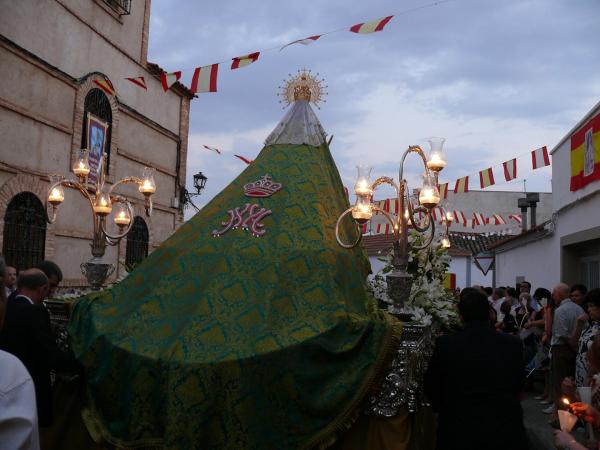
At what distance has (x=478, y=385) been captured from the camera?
316 centimetres

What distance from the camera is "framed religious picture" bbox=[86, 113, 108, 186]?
11.3 meters

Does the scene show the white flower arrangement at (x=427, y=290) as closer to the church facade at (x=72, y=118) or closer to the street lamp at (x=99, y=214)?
the street lamp at (x=99, y=214)

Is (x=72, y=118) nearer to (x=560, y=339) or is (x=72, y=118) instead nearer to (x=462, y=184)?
(x=462, y=184)

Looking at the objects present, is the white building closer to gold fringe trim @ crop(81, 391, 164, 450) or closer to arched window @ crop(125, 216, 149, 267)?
gold fringe trim @ crop(81, 391, 164, 450)

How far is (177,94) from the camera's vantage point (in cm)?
1488

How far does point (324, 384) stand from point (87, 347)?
1.69 meters

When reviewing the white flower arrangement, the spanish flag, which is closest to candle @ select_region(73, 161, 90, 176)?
the white flower arrangement

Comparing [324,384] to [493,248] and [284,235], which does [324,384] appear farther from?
[493,248]

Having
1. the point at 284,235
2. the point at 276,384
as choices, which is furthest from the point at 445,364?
the point at 284,235

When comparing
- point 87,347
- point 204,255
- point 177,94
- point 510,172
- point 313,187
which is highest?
point 177,94

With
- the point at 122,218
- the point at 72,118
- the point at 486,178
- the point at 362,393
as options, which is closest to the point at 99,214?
the point at 122,218

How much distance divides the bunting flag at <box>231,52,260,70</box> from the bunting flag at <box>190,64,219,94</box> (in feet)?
0.94

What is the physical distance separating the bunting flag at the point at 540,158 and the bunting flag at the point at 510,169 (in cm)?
50

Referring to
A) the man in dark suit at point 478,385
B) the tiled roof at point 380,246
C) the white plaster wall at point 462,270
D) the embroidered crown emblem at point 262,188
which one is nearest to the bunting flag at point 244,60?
the embroidered crown emblem at point 262,188
